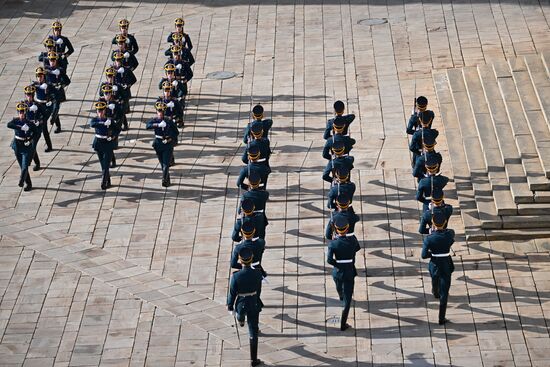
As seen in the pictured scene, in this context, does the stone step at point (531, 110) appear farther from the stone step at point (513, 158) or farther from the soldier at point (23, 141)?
the soldier at point (23, 141)

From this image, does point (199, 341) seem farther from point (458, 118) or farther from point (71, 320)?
point (458, 118)

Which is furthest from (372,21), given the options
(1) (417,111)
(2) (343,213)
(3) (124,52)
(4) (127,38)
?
(2) (343,213)

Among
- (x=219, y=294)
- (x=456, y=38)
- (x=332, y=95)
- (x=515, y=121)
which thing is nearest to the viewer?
(x=219, y=294)

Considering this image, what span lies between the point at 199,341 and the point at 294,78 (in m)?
12.5

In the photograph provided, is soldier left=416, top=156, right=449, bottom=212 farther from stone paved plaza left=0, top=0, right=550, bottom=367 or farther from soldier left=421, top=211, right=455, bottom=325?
soldier left=421, top=211, right=455, bottom=325

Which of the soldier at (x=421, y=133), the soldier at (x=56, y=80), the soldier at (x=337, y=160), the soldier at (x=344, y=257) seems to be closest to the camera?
the soldier at (x=344, y=257)

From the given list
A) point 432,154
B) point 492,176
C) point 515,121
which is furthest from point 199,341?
point 515,121

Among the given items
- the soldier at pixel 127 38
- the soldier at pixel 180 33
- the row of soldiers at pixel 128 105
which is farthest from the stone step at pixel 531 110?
the soldier at pixel 127 38

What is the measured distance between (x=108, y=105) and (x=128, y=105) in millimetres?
3632

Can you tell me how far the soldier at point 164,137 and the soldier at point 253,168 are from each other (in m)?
2.78

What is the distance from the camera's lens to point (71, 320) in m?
22.3

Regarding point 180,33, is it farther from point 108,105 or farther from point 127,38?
point 108,105

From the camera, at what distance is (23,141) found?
27297 mm

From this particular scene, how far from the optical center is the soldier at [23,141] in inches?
1072
